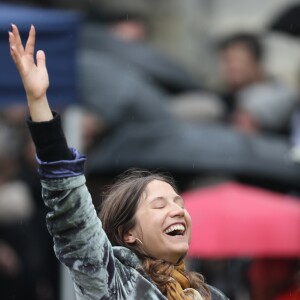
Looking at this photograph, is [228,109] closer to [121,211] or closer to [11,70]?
[11,70]

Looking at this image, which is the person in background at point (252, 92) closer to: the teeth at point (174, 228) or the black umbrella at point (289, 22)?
the black umbrella at point (289, 22)

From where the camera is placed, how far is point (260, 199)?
9641mm

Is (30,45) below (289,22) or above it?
above

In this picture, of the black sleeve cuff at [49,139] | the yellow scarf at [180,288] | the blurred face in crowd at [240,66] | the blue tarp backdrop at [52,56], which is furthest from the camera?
the blurred face in crowd at [240,66]

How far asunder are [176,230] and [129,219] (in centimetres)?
18

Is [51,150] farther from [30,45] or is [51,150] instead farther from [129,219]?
[129,219]

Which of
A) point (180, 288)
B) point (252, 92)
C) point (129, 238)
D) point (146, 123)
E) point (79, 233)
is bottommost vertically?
point (146, 123)

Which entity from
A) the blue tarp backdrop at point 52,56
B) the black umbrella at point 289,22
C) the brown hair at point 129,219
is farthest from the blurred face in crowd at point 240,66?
the brown hair at point 129,219

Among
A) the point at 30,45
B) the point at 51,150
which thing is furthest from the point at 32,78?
the point at 51,150

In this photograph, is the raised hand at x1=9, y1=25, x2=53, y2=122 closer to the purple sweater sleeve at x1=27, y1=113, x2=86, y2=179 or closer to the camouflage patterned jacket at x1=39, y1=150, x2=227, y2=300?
the purple sweater sleeve at x1=27, y1=113, x2=86, y2=179

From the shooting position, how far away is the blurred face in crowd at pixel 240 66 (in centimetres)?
1231

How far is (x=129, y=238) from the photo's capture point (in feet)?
17.0

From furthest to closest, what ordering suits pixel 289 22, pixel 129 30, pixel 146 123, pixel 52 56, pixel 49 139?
pixel 129 30 → pixel 146 123 → pixel 289 22 → pixel 52 56 → pixel 49 139

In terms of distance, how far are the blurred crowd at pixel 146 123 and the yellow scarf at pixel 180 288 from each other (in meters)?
3.46
